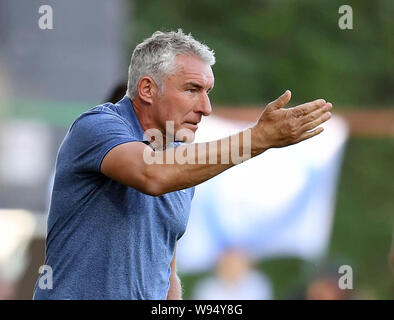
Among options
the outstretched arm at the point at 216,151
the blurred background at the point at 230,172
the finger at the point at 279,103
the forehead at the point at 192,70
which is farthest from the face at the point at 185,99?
the blurred background at the point at 230,172

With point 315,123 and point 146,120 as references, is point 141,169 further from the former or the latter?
point 315,123

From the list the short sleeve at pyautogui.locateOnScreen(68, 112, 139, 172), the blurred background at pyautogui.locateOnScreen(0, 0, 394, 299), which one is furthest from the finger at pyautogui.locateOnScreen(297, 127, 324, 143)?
the blurred background at pyautogui.locateOnScreen(0, 0, 394, 299)

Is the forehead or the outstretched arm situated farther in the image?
the forehead

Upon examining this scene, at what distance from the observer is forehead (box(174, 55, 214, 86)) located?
534 cm

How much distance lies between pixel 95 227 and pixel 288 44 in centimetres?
1646

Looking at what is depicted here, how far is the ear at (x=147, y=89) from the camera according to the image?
212 inches

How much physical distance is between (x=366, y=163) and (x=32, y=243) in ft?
37.9

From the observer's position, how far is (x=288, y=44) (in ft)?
69.6

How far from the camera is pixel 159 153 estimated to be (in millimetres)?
4902

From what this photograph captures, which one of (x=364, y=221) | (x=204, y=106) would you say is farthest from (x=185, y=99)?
(x=364, y=221)

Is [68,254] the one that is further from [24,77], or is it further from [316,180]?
[24,77]

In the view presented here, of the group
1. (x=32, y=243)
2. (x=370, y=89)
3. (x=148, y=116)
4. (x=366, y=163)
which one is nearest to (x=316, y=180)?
(x=32, y=243)

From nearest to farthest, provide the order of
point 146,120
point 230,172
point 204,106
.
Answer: point 204,106
point 146,120
point 230,172

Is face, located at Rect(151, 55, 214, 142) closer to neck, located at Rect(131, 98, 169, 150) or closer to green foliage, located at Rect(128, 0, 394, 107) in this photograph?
neck, located at Rect(131, 98, 169, 150)
